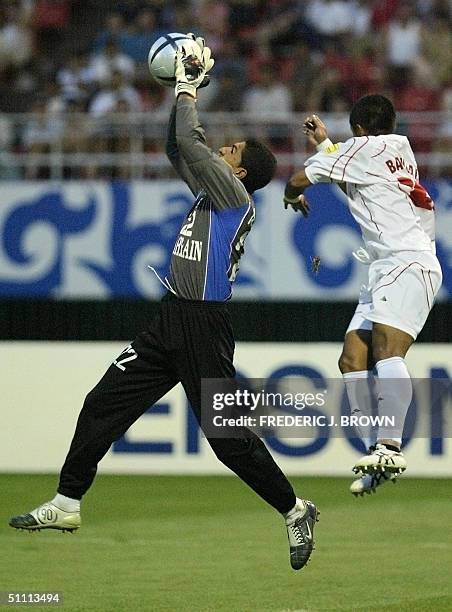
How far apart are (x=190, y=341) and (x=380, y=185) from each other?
4.19 feet

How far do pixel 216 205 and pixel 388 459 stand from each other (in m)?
1.46

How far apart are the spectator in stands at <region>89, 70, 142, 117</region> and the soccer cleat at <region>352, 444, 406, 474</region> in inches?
325

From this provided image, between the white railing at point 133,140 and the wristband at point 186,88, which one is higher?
the wristband at point 186,88

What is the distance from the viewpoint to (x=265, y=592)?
7.12m

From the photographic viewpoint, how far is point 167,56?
6.68 meters

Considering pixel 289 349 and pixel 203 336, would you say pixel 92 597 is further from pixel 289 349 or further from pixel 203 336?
pixel 289 349

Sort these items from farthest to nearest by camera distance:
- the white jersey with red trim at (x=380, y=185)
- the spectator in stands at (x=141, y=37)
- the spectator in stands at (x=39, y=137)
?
the spectator in stands at (x=141, y=37) → the spectator in stands at (x=39, y=137) → the white jersey with red trim at (x=380, y=185)

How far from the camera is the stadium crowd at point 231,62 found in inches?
540

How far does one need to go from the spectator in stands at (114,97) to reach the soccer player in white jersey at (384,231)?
7385 millimetres

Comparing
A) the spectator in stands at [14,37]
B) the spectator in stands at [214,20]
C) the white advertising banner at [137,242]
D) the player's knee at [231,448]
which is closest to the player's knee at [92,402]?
the player's knee at [231,448]

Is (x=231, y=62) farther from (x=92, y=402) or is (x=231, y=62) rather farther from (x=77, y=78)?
(x=92, y=402)

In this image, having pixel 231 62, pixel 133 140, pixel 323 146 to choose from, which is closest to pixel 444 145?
pixel 231 62

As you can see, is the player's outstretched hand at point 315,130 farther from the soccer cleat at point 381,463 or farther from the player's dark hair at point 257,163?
the soccer cleat at point 381,463

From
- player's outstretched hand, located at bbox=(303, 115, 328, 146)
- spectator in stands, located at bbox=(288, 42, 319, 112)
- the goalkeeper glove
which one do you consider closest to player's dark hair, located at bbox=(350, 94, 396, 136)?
player's outstretched hand, located at bbox=(303, 115, 328, 146)
